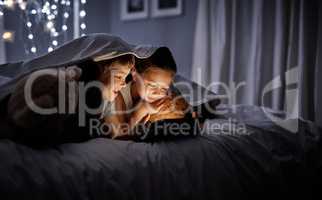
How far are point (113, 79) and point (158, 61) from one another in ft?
0.89

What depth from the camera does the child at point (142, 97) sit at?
1372 millimetres

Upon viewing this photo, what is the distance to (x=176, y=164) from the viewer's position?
3.76 ft

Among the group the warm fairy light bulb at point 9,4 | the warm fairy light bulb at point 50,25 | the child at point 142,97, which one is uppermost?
the warm fairy light bulb at point 9,4

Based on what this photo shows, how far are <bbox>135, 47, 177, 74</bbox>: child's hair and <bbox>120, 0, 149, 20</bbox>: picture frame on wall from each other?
2.19 meters

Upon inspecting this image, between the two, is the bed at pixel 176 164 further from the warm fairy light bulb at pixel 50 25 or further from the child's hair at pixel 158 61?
the warm fairy light bulb at pixel 50 25

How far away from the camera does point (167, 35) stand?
3.50 meters

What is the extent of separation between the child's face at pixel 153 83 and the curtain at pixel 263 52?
1.50m

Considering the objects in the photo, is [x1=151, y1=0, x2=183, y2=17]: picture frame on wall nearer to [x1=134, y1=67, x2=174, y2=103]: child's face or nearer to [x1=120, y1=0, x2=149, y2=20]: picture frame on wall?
[x1=120, y1=0, x2=149, y2=20]: picture frame on wall

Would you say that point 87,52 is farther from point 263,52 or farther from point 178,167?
point 263,52

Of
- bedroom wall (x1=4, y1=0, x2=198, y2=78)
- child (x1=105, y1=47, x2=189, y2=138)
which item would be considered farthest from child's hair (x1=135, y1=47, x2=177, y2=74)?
bedroom wall (x1=4, y1=0, x2=198, y2=78)

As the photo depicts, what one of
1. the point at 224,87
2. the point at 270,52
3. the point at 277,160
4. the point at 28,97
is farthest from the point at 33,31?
the point at 277,160

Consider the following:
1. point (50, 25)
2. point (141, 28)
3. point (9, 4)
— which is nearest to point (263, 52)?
point (141, 28)

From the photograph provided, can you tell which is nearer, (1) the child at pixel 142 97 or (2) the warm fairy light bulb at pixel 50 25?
(1) the child at pixel 142 97

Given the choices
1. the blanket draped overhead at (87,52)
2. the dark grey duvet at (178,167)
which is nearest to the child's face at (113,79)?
the blanket draped overhead at (87,52)
